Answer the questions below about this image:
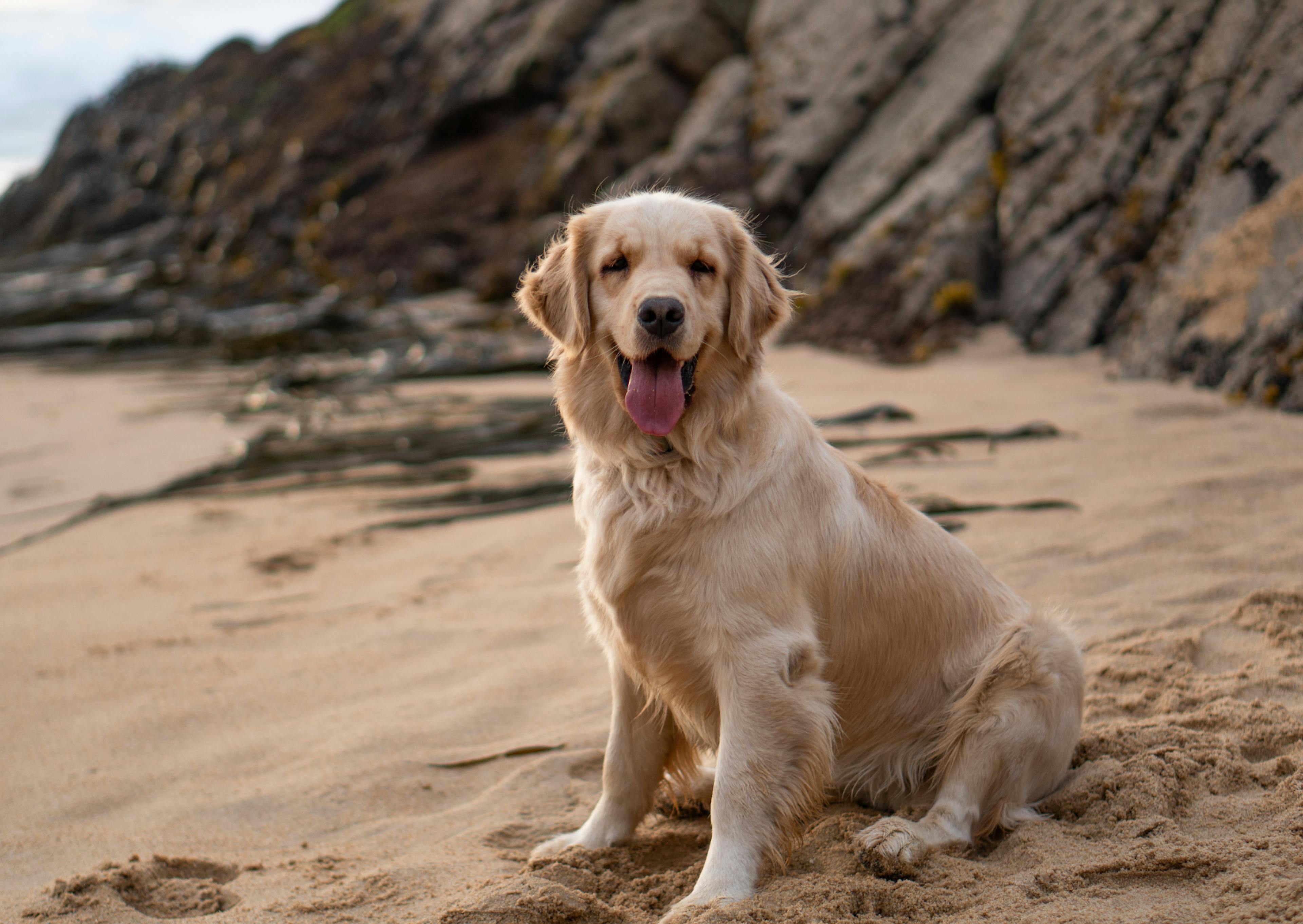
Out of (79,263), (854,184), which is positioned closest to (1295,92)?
(854,184)

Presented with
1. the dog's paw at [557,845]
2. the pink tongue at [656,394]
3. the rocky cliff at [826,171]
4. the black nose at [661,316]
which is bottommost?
the dog's paw at [557,845]

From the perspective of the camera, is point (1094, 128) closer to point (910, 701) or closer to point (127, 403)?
point (910, 701)

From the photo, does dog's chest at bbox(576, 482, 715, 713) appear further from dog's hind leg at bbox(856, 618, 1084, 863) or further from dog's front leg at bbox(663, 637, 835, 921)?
dog's hind leg at bbox(856, 618, 1084, 863)

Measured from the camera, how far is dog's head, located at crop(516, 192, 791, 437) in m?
3.08

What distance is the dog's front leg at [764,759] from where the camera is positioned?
9.09 ft

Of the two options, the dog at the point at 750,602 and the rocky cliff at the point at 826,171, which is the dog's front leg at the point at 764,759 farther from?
the rocky cliff at the point at 826,171

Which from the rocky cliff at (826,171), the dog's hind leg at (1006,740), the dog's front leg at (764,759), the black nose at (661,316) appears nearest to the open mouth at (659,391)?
the black nose at (661,316)

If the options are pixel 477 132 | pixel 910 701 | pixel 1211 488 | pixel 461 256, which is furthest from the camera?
pixel 477 132

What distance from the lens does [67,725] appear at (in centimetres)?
413

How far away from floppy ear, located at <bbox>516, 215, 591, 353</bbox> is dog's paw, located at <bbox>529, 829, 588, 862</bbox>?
1.63m

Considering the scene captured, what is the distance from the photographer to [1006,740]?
9.83 ft

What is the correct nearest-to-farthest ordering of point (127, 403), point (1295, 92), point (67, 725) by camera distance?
point (67, 725) < point (1295, 92) < point (127, 403)

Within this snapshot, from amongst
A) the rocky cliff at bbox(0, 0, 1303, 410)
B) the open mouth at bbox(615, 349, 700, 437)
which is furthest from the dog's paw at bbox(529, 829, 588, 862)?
the rocky cliff at bbox(0, 0, 1303, 410)

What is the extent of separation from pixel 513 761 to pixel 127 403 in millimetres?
10451
